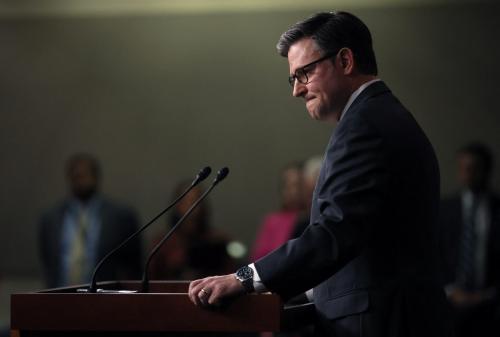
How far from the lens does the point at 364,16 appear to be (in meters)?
7.45

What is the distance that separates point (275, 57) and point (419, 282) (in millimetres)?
5158

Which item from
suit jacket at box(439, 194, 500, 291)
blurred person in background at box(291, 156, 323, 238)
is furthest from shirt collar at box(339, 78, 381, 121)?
suit jacket at box(439, 194, 500, 291)

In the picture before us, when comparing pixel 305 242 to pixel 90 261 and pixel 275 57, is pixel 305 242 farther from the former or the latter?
pixel 275 57

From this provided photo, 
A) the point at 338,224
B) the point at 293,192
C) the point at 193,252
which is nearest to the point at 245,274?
the point at 338,224

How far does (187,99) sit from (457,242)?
105 inches

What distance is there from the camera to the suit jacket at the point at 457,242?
5.83m

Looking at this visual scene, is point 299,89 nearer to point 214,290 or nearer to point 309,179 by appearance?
point 214,290

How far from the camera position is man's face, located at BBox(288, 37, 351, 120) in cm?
275

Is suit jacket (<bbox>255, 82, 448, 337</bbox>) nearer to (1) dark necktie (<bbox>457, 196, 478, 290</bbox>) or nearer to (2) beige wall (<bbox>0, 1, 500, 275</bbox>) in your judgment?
(1) dark necktie (<bbox>457, 196, 478, 290</bbox>)

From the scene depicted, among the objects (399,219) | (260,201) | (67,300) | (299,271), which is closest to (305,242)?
(299,271)

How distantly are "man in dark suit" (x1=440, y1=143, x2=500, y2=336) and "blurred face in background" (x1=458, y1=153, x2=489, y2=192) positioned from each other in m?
0.08

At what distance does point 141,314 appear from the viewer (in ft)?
8.09

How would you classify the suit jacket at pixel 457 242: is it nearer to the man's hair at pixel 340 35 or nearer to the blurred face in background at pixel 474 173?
the blurred face in background at pixel 474 173

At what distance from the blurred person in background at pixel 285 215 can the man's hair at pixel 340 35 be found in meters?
3.12
